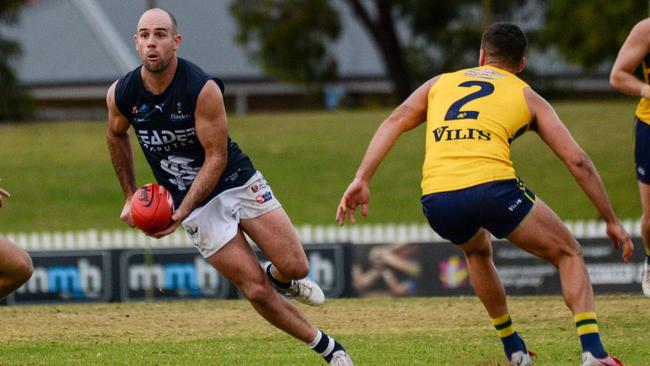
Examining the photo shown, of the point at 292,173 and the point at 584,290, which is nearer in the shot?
the point at 584,290

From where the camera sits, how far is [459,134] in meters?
7.00

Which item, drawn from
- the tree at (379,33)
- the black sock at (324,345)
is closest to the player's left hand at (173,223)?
the black sock at (324,345)

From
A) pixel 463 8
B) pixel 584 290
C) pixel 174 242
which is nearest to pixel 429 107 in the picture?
pixel 584 290

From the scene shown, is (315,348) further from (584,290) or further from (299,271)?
(584,290)

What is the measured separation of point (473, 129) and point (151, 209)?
1.94 meters

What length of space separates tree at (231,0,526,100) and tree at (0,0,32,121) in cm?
747

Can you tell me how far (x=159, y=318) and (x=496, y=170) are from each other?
447 centimetres

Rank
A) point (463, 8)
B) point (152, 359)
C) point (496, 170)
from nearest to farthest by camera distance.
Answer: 1. point (496, 170)
2. point (152, 359)
3. point (463, 8)

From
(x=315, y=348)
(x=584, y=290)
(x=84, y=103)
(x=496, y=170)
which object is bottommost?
(x=84, y=103)

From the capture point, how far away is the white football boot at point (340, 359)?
24.0 ft

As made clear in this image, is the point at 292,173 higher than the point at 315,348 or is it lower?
lower

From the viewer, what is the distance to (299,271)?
7730 mm

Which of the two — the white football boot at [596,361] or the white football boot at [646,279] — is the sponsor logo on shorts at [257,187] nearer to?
the white football boot at [596,361]

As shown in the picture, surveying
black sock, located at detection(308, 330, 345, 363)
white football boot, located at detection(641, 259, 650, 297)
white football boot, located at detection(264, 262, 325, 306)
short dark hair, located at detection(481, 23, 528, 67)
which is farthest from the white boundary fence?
short dark hair, located at detection(481, 23, 528, 67)
